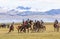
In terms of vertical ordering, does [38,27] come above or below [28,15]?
below

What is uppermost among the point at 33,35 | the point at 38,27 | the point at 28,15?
the point at 28,15

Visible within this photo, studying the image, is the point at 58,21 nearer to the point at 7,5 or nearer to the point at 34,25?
the point at 34,25

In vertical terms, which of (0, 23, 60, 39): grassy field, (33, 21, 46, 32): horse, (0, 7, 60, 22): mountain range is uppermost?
(0, 7, 60, 22): mountain range

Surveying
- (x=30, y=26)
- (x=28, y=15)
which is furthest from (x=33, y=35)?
(x=28, y=15)

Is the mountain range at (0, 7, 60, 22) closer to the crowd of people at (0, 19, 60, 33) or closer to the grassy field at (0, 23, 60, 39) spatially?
the crowd of people at (0, 19, 60, 33)

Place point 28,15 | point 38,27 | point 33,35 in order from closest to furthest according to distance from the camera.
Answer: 1. point 33,35
2. point 28,15
3. point 38,27

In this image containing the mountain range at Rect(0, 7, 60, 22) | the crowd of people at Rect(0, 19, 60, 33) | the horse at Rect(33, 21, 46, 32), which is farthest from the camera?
the horse at Rect(33, 21, 46, 32)

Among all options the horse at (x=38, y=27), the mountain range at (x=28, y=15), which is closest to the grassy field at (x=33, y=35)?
the horse at (x=38, y=27)

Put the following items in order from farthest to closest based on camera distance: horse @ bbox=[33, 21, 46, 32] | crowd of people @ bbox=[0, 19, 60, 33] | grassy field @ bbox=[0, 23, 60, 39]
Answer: horse @ bbox=[33, 21, 46, 32] → crowd of people @ bbox=[0, 19, 60, 33] → grassy field @ bbox=[0, 23, 60, 39]

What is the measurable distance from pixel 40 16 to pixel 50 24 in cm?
56

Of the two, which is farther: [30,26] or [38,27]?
[38,27]

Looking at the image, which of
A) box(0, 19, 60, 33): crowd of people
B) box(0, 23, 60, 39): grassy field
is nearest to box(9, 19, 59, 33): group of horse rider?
box(0, 19, 60, 33): crowd of people

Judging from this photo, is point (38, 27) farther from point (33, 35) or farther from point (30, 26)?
point (33, 35)

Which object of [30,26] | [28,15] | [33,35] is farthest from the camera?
[30,26]
